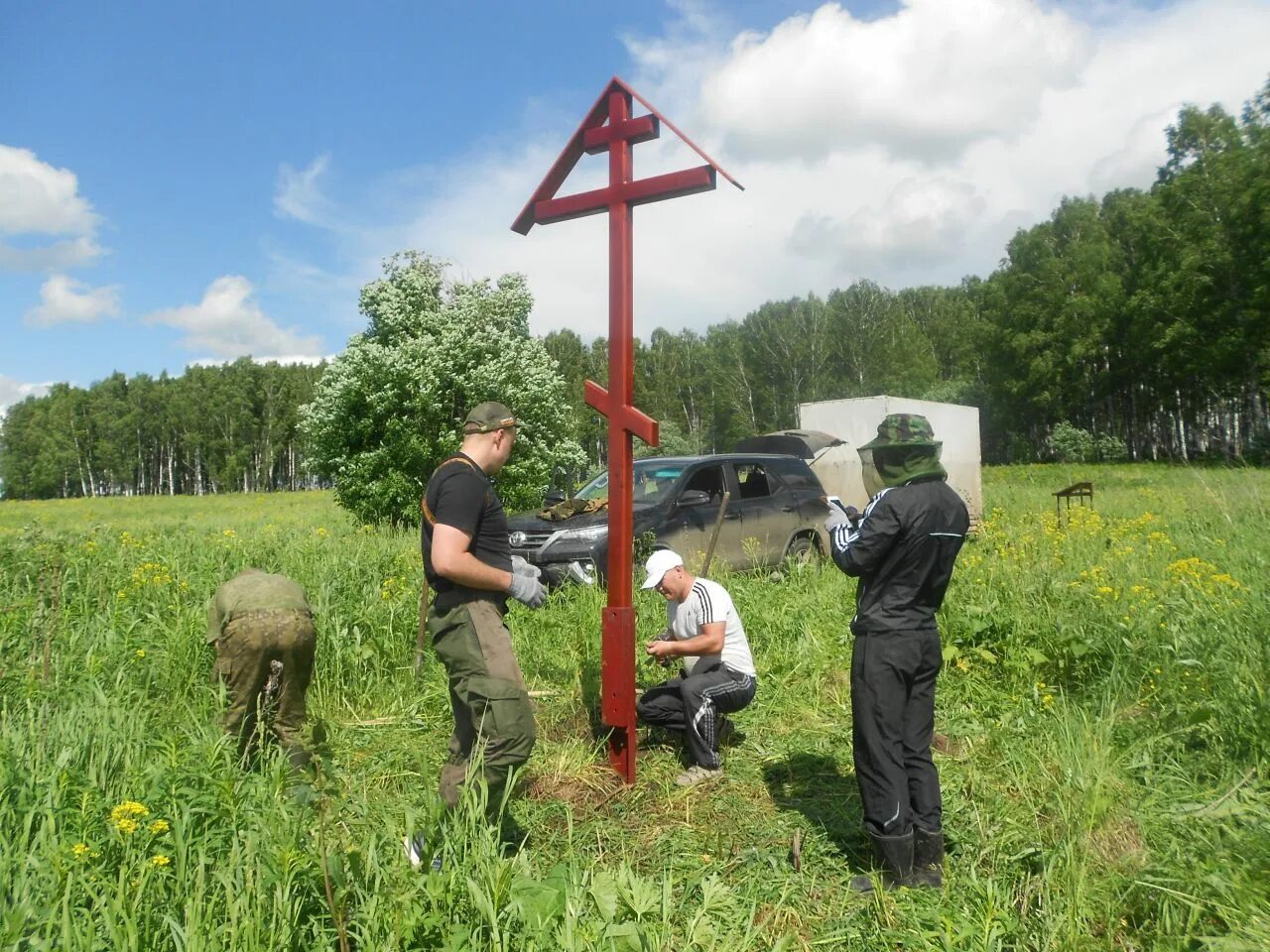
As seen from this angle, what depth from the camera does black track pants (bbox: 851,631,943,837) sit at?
10.6ft

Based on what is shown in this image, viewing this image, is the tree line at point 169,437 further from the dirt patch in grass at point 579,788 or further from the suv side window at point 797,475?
the dirt patch in grass at point 579,788

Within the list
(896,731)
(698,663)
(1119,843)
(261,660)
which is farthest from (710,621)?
(261,660)

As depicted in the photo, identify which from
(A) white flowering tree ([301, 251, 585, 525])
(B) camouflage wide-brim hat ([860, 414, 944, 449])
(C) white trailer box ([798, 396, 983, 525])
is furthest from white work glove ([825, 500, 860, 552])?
(A) white flowering tree ([301, 251, 585, 525])

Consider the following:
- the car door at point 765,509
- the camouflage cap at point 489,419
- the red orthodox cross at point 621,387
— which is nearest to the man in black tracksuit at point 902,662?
the red orthodox cross at point 621,387

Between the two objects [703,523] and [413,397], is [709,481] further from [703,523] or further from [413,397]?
[413,397]

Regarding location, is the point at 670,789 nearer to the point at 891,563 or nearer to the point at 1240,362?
the point at 891,563

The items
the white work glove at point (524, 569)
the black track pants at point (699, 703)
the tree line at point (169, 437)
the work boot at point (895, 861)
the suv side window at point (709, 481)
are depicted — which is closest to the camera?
the work boot at point (895, 861)

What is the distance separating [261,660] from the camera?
13.3 ft

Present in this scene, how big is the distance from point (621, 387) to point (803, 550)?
6797mm

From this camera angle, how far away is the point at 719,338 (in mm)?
56312

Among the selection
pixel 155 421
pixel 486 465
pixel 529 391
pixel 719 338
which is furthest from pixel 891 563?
pixel 155 421

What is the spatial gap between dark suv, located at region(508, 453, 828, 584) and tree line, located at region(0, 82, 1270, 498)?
2091 centimetres

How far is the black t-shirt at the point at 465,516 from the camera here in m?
3.37

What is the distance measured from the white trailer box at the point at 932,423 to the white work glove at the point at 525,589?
11.9 m
